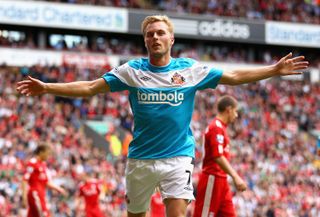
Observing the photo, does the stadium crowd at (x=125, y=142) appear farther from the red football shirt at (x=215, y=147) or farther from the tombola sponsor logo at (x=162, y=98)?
the tombola sponsor logo at (x=162, y=98)

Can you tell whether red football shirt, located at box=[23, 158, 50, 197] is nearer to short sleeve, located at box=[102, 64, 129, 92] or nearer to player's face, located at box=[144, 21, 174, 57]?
short sleeve, located at box=[102, 64, 129, 92]

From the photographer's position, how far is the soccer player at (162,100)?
666cm

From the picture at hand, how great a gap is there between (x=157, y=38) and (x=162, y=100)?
56 centimetres

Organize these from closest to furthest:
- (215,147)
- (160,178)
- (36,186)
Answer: (160,178) < (215,147) < (36,186)

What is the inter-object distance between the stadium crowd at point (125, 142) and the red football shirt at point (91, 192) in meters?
1.75

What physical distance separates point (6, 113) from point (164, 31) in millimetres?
17238

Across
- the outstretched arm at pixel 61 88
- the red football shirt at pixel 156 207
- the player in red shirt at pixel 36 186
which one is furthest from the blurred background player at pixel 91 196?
the outstretched arm at pixel 61 88

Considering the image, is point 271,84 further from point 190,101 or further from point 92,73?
point 190,101

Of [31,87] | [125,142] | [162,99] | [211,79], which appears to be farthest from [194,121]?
[31,87]

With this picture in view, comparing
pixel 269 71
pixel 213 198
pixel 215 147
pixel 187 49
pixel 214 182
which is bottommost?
pixel 213 198

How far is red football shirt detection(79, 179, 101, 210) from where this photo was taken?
47.9ft

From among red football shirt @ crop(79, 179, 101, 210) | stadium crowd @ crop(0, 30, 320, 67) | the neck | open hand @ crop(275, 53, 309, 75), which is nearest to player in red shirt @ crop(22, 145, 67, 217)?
red football shirt @ crop(79, 179, 101, 210)

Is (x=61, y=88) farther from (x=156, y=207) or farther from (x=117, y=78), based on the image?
(x=156, y=207)

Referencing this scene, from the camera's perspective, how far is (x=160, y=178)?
6703 mm
